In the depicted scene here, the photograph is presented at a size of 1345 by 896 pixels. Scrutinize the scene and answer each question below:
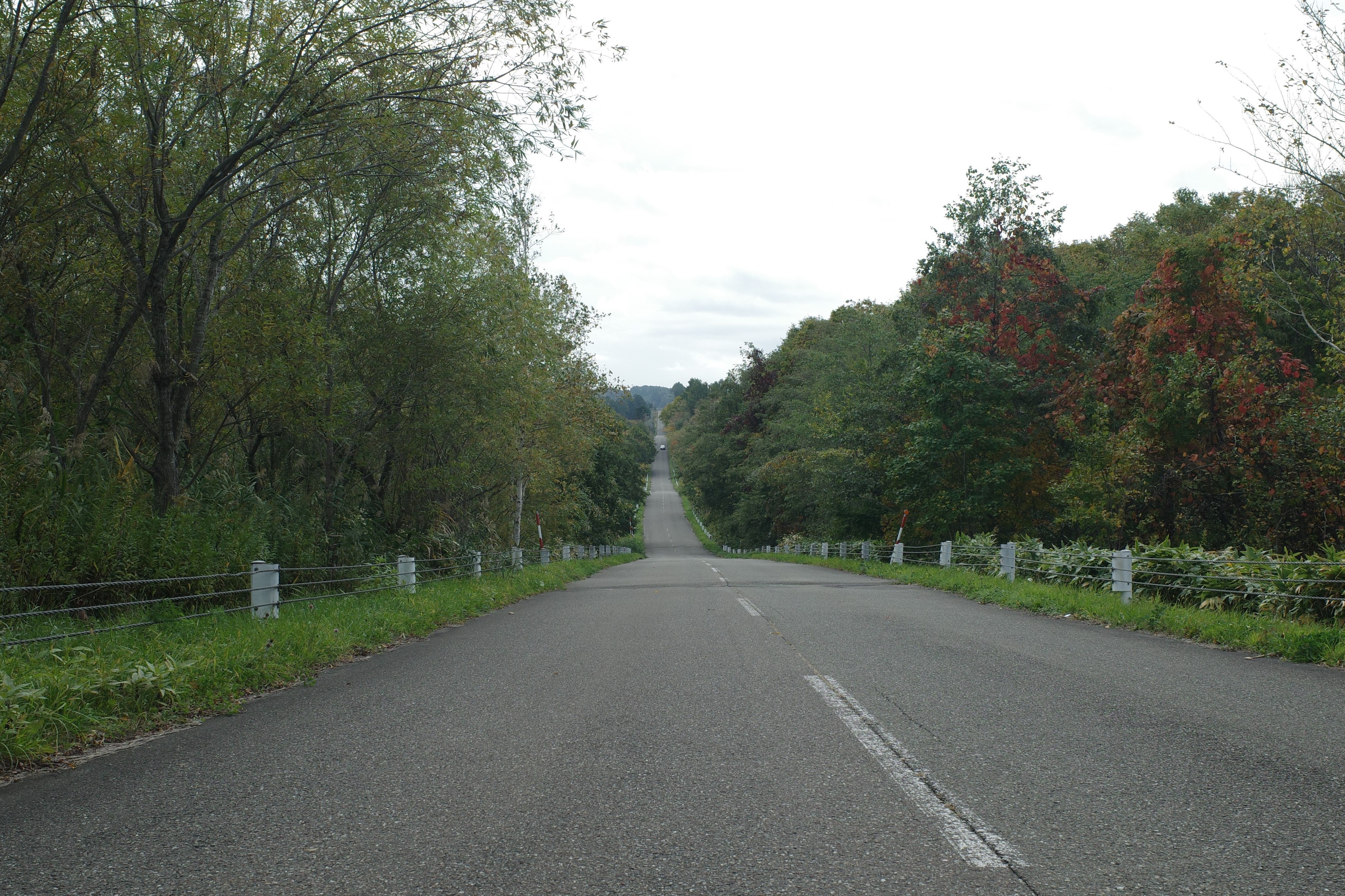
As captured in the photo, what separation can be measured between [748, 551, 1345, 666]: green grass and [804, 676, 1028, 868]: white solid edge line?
534cm

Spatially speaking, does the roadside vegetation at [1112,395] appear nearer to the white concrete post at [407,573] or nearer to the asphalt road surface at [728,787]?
the asphalt road surface at [728,787]

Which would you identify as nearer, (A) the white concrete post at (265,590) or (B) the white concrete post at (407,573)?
(A) the white concrete post at (265,590)

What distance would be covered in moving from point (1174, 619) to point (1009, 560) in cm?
690

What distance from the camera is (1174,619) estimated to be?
10.3 meters

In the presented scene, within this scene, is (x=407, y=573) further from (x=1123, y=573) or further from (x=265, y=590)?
(x=1123, y=573)

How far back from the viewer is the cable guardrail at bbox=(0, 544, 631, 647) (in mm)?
7004

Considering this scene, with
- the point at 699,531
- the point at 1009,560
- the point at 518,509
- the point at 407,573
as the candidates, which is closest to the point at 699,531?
the point at 699,531

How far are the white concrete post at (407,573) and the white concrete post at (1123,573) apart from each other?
10.8 m

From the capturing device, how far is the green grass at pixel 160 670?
16.6ft

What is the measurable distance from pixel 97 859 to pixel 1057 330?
32018 millimetres

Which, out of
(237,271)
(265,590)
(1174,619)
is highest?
(237,271)

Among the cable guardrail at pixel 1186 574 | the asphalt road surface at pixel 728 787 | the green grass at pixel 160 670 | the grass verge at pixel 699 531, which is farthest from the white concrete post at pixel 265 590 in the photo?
the grass verge at pixel 699 531

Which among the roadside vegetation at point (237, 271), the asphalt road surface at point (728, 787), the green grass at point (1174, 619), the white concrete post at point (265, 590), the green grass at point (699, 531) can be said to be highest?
the roadside vegetation at point (237, 271)

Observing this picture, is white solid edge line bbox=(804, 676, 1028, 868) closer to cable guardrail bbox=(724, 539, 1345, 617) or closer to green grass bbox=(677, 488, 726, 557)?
cable guardrail bbox=(724, 539, 1345, 617)
